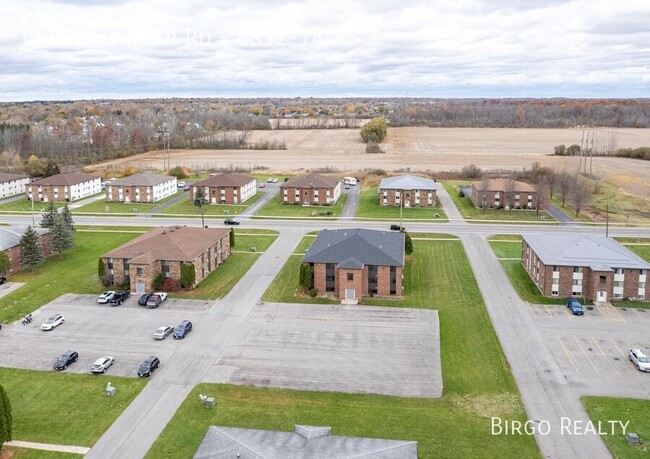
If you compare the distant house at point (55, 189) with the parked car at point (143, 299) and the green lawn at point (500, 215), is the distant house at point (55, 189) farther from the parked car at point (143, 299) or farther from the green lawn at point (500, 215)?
the green lawn at point (500, 215)

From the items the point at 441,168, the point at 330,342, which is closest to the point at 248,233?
the point at 330,342

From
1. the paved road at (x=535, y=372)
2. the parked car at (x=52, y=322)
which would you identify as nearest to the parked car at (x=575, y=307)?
the paved road at (x=535, y=372)

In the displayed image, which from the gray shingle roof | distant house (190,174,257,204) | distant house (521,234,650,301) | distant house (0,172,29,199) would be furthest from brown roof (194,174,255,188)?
distant house (521,234,650,301)

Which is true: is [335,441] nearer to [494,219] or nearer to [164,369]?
[164,369]

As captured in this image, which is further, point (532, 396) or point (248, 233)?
point (248, 233)

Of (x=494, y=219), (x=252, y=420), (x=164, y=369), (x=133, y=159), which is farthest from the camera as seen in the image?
(x=133, y=159)

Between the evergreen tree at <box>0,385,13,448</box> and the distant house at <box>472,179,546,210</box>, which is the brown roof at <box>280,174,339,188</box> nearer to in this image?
the distant house at <box>472,179,546,210</box>
